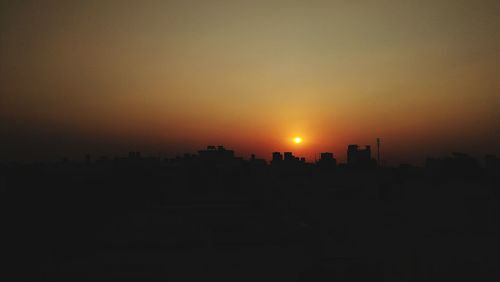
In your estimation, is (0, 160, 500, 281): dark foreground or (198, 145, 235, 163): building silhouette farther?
(198, 145, 235, 163): building silhouette

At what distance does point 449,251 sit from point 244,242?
9469 mm

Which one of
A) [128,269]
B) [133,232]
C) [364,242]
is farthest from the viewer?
[133,232]

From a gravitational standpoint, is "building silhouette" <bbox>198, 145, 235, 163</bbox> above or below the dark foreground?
above

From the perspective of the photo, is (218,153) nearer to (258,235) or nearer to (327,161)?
(327,161)

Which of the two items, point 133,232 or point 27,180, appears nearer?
point 27,180

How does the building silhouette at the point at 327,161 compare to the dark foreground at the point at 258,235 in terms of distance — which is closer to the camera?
the dark foreground at the point at 258,235

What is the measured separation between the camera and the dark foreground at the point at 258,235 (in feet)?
49.4

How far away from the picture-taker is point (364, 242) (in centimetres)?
1920

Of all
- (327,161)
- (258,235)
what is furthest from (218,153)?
(258,235)

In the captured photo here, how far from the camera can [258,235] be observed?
22516mm

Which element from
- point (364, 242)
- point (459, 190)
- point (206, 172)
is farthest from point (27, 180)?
point (206, 172)

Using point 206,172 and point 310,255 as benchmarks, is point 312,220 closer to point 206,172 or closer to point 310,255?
point 310,255

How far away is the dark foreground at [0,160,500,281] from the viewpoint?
15.0m

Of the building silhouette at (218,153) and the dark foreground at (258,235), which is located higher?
the building silhouette at (218,153)
